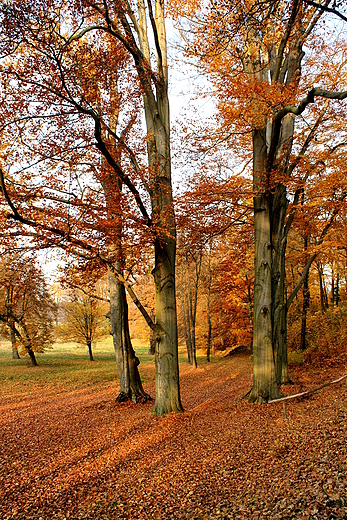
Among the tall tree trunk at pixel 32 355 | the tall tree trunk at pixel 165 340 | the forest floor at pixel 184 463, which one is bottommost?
the tall tree trunk at pixel 32 355

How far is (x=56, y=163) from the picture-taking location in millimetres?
7844

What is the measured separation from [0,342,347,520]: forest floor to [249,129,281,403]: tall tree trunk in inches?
20.0

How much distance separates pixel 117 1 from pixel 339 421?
9357 mm

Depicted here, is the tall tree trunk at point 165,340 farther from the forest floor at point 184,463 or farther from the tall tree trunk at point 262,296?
the tall tree trunk at point 262,296

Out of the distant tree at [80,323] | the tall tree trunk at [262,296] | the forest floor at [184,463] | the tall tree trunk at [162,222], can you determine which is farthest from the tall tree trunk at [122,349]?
the distant tree at [80,323]

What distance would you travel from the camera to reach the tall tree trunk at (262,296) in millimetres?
7762

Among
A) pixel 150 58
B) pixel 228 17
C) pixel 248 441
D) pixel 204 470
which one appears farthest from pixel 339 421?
pixel 150 58

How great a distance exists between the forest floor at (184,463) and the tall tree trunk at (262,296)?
509 millimetres

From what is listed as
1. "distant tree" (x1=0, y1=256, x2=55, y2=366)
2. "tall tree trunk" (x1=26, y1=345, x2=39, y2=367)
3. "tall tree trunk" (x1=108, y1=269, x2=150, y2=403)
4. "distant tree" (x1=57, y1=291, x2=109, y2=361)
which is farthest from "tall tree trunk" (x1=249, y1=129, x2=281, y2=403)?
"distant tree" (x1=57, y1=291, x2=109, y2=361)

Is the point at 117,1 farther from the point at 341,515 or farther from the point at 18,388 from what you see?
the point at 18,388

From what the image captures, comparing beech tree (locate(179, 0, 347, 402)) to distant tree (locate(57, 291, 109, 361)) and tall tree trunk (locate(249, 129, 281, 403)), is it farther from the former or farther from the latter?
distant tree (locate(57, 291, 109, 361))

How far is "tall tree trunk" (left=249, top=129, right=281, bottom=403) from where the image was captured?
7.76 metres

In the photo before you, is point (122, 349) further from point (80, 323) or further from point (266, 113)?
point (80, 323)

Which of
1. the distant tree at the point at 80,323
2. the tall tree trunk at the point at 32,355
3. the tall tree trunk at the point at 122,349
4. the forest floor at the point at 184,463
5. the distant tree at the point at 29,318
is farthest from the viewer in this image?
the distant tree at the point at 80,323
